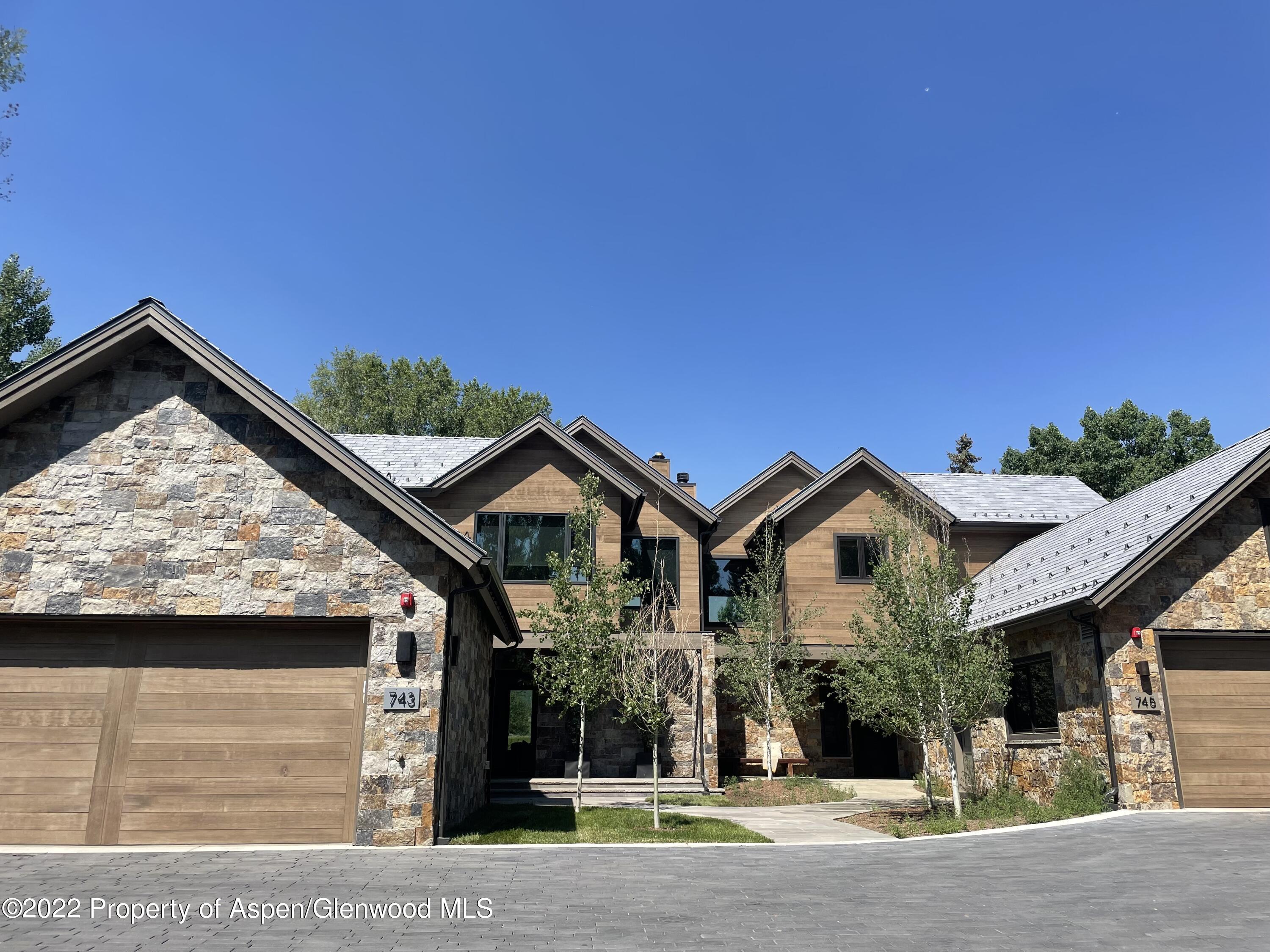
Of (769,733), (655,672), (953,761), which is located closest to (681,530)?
(769,733)

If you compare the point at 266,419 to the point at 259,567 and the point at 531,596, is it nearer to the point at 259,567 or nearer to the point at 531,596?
the point at 259,567

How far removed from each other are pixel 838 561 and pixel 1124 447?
108 ft

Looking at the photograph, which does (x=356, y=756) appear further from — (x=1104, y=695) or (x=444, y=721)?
(x=1104, y=695)

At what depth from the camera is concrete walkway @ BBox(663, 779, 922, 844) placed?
12.1 meters

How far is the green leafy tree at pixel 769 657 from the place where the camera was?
71.7 feet

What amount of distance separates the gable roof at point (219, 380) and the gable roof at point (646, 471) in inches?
466

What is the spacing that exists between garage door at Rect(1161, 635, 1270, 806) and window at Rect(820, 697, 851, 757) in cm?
1149

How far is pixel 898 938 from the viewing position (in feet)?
19.5

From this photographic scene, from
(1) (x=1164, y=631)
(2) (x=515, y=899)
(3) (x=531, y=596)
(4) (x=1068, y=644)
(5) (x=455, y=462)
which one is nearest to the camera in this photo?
(2) (x=515, y=899)

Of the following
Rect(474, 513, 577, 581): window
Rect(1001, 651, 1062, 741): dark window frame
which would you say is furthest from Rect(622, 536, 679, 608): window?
Rect(1001, 651, 1062, 741): dark window frame

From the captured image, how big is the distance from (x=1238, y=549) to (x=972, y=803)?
6526mm

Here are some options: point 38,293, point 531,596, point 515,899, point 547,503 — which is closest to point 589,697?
point 531,596

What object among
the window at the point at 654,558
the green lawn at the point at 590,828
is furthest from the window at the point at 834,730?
the green lawn at the point at 590,828

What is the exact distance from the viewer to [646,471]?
23391 millimetres
